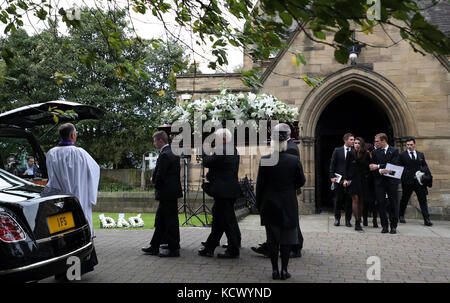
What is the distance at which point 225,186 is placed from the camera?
6.09 metres

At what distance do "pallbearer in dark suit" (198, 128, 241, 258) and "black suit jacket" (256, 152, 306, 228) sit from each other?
107 centimetres

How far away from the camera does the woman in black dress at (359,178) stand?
9070 mm

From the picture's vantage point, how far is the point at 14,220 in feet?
10.9

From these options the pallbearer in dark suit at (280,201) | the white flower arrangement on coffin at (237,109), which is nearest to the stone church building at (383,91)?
the white flower arrangement on coffin at (237,109)

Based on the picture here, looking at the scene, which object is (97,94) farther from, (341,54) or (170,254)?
(341,54)

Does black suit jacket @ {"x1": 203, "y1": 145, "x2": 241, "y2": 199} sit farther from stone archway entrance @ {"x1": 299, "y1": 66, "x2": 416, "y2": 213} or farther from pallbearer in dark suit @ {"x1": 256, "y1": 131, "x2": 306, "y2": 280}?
stone archway entrance @ {"x1": 299, "y1": 66, "x2": 416, "y2": 213}

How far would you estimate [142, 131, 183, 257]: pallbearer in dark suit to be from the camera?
20.6ft

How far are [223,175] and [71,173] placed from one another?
219cm

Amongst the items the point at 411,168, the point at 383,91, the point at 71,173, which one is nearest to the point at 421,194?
the point at 411,168

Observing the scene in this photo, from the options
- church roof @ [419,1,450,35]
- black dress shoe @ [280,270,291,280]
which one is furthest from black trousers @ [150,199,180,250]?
church roof @ [419,1,450,35]

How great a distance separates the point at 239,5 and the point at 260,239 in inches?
185

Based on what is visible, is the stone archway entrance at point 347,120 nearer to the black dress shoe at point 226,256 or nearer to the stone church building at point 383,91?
the stone church building at point 383,91

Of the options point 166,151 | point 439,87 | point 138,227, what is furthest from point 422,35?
point 439,87

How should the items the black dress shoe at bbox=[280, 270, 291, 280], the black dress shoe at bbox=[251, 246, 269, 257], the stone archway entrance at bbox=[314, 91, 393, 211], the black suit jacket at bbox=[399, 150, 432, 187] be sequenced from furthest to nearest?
the stone archway entrance at bbox=[314, 91, 393, 211]
the black suit jacket at bbox=[399, 150, 432, 187]
the black dress shoe at bbox=[251, 246, 269, 257]
the black dress shoe at bbox=[280, 270, 291, 280]
